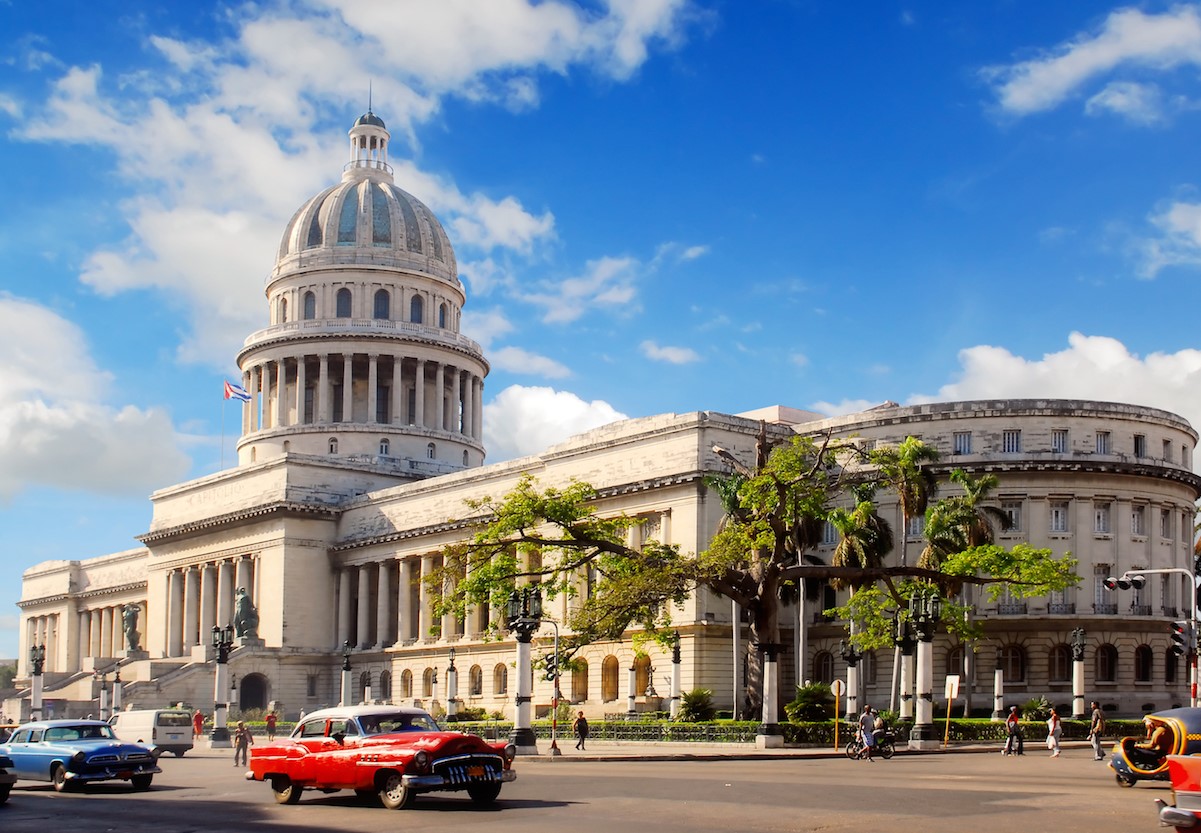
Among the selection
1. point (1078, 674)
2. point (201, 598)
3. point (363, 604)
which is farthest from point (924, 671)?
point (201, 598)

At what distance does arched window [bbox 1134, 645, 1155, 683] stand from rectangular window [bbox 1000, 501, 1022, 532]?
7.94 m

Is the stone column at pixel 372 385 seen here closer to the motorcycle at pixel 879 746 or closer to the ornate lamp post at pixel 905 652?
the ornate lamp post at pixel 905 652

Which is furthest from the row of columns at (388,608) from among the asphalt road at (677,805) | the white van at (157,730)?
the asphalt road at (677,805)

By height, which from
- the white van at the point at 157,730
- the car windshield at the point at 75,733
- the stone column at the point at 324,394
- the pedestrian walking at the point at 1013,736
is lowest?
the white van at the point at 157,730

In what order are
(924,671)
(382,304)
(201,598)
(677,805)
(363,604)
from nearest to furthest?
(677,805)
(924,671)
(363,604)
(201,598)
(382,304)

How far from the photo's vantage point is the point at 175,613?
11244 cm

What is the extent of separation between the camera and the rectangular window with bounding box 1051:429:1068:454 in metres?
72.8

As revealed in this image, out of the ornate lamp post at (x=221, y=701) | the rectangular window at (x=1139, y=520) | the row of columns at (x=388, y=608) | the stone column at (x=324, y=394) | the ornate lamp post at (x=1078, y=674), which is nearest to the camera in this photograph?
the ornate lamp post at (x=1078, y=674)

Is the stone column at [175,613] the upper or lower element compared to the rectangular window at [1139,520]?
lower

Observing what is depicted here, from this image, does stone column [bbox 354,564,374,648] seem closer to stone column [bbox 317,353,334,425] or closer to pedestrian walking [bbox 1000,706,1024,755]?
stone column [bbox 317,353,334,425]

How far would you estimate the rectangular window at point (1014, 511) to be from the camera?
72.8 metres

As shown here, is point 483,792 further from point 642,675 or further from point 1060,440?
point 1060,440

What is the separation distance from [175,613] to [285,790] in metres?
84.9

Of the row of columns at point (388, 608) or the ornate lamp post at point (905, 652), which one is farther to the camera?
the row of columns at point (388, 608)
